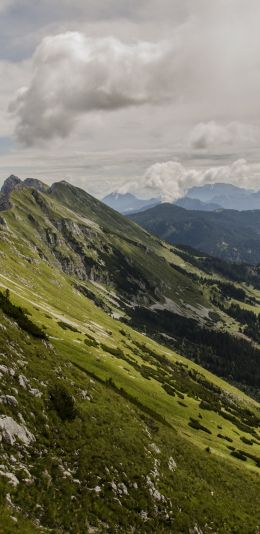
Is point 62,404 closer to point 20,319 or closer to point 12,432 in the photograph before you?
point 12,432

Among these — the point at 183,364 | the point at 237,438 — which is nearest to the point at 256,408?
the point at 183,364

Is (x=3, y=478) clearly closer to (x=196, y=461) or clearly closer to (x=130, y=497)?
(x=130, y=497)

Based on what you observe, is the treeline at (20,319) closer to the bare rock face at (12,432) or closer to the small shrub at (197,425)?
the bare rock face at (12,432)

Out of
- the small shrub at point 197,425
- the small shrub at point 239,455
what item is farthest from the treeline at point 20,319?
the small shrub at point 239,455

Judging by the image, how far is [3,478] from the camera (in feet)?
70.6

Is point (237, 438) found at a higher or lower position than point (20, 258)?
lower

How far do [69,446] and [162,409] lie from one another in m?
42.3

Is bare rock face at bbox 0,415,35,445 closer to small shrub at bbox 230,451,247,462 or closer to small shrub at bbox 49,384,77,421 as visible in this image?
small shrub at bbox 49,384,77,421

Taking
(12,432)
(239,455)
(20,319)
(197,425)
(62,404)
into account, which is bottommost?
(239,455)

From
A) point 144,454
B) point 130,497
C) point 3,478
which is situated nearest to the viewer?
point 3,478

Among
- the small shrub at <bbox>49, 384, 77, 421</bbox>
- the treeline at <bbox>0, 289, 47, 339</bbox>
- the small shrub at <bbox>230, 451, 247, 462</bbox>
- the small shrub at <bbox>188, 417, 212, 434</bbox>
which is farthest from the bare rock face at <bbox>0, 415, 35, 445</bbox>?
Answer: the small shrub at <bbox>188, 417, 212, 434</bbox>

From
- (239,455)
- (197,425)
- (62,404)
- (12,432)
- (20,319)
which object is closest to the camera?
(12,432)

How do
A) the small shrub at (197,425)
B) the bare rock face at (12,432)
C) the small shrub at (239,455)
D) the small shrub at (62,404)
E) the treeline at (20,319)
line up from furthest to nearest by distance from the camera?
the small shrub at (197,425)
the small shrub at (239,455)
the treeline at (20,319)
the small shrub at (62,404)
the bare rock face at (12,432)

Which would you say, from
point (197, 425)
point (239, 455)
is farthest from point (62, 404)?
point (197, 425)
